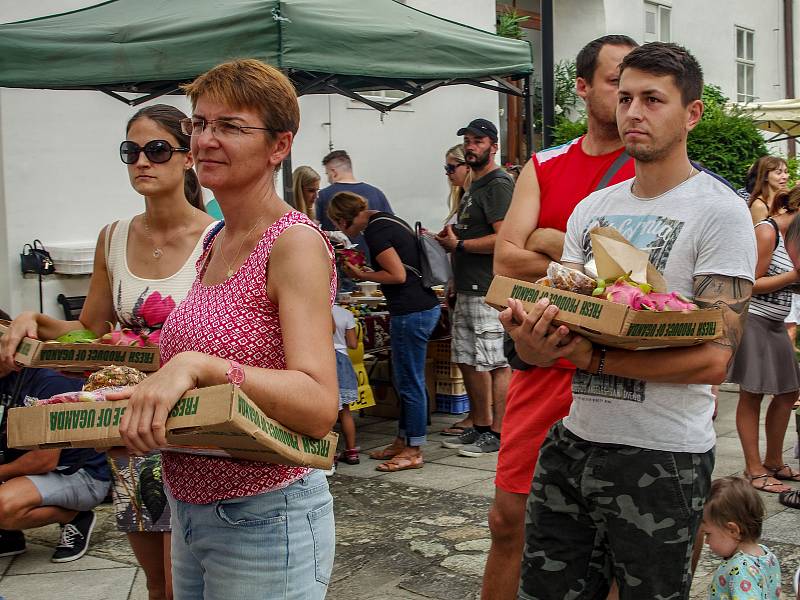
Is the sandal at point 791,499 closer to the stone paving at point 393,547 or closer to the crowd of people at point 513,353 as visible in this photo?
the stone paving at point 393,547

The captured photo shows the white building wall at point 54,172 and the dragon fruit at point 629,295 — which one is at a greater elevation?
the white building wall at point 54,172

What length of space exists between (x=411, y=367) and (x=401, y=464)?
28.7 inches

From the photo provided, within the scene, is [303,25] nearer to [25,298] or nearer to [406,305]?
[406,305]

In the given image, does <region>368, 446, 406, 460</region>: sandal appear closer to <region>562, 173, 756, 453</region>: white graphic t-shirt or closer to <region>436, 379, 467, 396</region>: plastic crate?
<region>436, 379, 467, 396</region>: plastic crate

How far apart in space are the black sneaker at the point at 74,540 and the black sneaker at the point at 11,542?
0.25 m

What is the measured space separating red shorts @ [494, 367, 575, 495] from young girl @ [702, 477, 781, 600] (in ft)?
3.00

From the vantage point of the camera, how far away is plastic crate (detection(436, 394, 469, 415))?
9227 millimetres

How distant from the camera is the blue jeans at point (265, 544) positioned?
2.26m

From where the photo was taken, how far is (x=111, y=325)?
11.4 ft

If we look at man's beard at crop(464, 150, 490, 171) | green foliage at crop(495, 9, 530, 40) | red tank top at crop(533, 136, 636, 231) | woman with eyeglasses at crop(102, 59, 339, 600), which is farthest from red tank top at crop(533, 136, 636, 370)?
green foliage at crop(495, 9, 530, 40)

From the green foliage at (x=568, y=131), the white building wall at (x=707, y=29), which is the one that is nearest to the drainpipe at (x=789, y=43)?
the white building wall at (x=707, y=29)

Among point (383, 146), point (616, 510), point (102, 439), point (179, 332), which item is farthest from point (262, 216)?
point (383, 146)

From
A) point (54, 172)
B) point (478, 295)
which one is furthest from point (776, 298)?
point (54, 172)

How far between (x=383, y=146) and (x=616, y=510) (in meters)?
10.2
